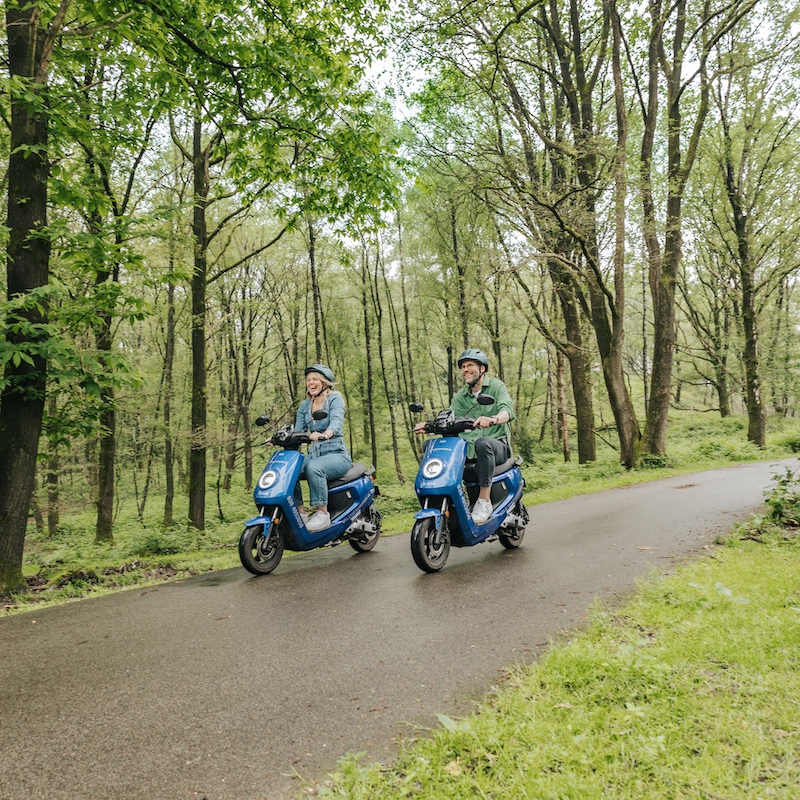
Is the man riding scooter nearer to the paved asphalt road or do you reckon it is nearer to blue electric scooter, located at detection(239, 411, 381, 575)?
the paved asphalt road

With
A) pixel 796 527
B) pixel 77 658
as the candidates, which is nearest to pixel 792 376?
pixel 796 527

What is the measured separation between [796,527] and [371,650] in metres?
5.08

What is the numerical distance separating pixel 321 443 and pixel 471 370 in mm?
1953

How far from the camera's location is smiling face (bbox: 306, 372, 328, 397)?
597cm

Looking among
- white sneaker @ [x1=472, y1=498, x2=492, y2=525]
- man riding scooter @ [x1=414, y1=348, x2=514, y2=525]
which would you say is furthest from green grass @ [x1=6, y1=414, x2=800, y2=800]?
man riding scooter @ [x1=414, y1=348, x2=514, y2=525]

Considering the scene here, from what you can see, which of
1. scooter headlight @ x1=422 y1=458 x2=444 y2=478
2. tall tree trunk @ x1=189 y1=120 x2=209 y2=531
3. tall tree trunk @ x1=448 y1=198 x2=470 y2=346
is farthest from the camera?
tall tree trunk @ x1=448 y1=198 x2=470 y2=346

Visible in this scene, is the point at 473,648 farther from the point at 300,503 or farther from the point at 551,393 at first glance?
the point at 551,393

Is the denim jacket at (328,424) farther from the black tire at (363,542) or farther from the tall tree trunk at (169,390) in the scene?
the tall tree trunk at (169,390)

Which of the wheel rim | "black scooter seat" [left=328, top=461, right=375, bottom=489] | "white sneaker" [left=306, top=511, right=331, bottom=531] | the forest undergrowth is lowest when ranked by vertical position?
the forest undergrowth

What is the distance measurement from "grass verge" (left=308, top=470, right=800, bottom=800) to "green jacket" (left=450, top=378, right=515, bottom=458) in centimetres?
250

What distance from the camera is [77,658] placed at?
3.28 m

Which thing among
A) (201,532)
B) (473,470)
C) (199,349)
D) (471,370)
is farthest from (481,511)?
(199,349)

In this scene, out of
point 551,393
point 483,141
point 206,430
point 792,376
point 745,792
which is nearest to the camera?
point 745,792

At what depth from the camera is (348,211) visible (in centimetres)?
758
